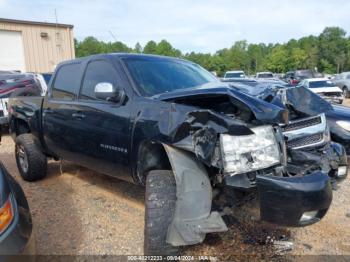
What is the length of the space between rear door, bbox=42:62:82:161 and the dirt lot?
0.63 meters

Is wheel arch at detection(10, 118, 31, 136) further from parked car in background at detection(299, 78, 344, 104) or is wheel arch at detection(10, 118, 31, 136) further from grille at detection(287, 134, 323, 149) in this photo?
parked car in background at detection(299, 78, 344, 104)

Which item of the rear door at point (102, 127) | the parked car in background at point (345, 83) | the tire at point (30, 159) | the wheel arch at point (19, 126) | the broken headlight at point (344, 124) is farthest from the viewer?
the parked car in background at point (345, 83)

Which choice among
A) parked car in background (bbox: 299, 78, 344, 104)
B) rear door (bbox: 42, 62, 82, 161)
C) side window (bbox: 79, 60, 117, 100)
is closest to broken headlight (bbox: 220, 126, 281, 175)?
side window (bbox: 79, 60, 117, 100)

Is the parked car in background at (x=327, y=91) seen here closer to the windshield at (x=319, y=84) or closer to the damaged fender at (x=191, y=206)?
the windshield at (x=319, y=84)

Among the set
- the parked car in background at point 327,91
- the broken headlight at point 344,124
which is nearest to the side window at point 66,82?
the broken headlight at point 344,124

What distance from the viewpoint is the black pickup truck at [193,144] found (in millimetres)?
2672

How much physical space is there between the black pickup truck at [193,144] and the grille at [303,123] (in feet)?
0.04

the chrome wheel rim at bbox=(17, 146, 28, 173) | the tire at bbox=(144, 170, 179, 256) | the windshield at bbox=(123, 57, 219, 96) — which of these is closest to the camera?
the tire at bbox=(144, 170, 179, 256)

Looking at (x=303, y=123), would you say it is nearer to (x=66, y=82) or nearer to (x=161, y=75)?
(x=161, y=75)

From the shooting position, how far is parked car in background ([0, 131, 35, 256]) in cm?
217

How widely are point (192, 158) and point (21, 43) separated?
23.8 metres

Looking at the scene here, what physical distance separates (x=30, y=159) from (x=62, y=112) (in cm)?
116

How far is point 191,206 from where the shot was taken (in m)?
2.76

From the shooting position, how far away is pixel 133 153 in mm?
3395
